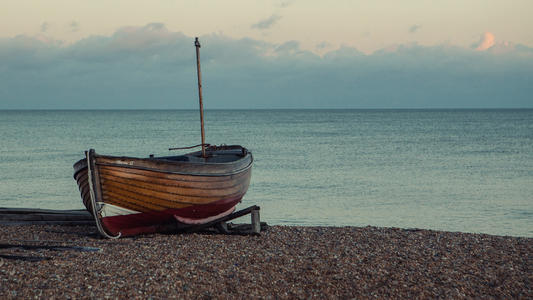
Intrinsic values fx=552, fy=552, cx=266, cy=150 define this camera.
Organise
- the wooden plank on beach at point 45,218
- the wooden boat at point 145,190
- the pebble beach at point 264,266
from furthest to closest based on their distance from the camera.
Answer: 1. the wooden plank on beach at point 45,218
2. the wooden boat at point 145,190
3. the pebble beach at point 264,266

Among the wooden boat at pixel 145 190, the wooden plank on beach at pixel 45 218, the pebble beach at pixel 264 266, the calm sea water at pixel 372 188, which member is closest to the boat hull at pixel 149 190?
the wooden boat at pixel 145 190

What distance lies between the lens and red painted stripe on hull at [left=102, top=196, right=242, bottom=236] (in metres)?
11.6

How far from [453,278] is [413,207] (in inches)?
476

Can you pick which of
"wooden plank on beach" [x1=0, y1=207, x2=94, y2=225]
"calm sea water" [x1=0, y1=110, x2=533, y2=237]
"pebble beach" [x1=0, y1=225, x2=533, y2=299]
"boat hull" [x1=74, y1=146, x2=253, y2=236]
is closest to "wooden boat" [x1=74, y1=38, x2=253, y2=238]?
"boat hull" [x1=74, y1=146, x2=253, y2=236]

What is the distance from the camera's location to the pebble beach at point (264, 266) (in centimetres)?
826

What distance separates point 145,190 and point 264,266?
334cm

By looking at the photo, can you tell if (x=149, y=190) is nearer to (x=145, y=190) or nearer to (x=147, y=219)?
(x=145, y=190)

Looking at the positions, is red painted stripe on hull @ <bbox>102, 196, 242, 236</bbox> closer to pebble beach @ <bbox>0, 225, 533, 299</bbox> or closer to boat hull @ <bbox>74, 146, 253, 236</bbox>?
boat hull @ <bbox>74, 146, 253, 236</bbox>

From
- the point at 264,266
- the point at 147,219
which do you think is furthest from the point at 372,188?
the point at 264,266

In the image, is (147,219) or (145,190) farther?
A: (147,219)

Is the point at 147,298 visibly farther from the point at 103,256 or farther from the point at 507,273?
the point at 507,273

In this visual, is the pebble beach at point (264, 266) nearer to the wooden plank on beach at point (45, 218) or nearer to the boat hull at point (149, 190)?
the boat hull at point (149, 190)

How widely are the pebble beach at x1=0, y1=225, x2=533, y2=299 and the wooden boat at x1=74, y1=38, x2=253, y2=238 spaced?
0.41 metres

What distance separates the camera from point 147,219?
1189cm
